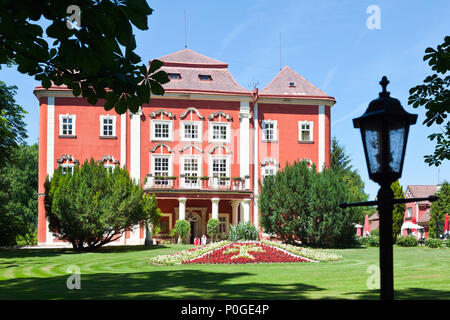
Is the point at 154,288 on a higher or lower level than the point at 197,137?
lower

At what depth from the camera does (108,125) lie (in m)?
35.9

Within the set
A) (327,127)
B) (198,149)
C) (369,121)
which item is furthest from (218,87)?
(369,121)

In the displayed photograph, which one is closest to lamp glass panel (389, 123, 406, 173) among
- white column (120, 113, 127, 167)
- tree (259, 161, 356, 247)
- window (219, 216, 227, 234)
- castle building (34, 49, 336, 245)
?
tree (259, 161, 356, 247)

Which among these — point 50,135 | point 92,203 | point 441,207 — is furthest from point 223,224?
point 441,207

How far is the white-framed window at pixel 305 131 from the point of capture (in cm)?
3803

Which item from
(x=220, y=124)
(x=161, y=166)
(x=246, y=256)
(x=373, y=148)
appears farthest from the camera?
(x=220, y=124)

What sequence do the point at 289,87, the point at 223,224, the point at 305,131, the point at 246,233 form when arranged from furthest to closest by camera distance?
the point at 289,87 → the point at 305,131 → the point at 223,224 → the point at 246,233

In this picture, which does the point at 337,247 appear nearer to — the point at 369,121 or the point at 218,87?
the point at 218,87

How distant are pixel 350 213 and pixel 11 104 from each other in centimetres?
2154

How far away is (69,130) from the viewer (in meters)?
35.4

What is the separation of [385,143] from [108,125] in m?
33.3

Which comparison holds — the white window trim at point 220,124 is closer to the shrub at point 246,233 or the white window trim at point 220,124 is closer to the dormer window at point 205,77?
the dormer window at point 205,77

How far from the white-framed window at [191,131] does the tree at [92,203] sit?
8.62m

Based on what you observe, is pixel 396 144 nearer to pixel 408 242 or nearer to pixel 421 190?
pixel 408 242
